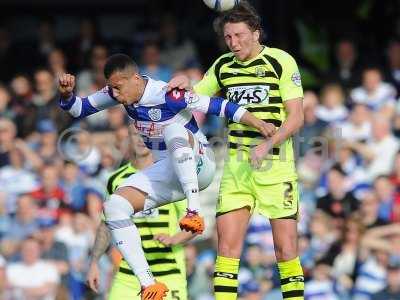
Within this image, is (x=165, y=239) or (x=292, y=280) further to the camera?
(x=165, y=239)

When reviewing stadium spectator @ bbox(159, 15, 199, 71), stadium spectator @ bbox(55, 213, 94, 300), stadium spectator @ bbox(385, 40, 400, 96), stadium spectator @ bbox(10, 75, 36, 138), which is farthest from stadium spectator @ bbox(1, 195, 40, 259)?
stadium spectator @ bbox(385, 40, 400, 96)

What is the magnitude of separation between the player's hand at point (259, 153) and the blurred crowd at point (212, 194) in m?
4.27

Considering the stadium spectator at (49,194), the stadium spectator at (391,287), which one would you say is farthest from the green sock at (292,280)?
the stadium spectator at (49,194)

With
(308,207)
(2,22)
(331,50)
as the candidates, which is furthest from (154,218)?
(2,22)

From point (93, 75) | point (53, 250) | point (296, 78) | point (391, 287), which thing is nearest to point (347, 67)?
point (93, 75)

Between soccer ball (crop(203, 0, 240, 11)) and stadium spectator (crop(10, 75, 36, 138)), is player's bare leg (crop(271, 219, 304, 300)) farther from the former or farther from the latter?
stadium spectator (crop(10, 75, 36, 138))

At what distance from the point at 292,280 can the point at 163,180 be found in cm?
133

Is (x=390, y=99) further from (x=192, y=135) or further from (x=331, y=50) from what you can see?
(x=192, y=135)

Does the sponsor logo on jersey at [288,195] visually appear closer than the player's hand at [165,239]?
Yes

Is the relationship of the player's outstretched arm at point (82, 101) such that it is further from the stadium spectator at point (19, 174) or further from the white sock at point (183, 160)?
the stadium spectator at point (19, 174)

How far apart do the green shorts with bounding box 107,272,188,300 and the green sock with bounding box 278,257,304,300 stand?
3.87ft

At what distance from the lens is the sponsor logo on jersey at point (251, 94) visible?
1023 centimetres

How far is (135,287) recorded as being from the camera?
11.1 metres

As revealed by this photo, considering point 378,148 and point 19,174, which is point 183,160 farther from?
point 19,174
